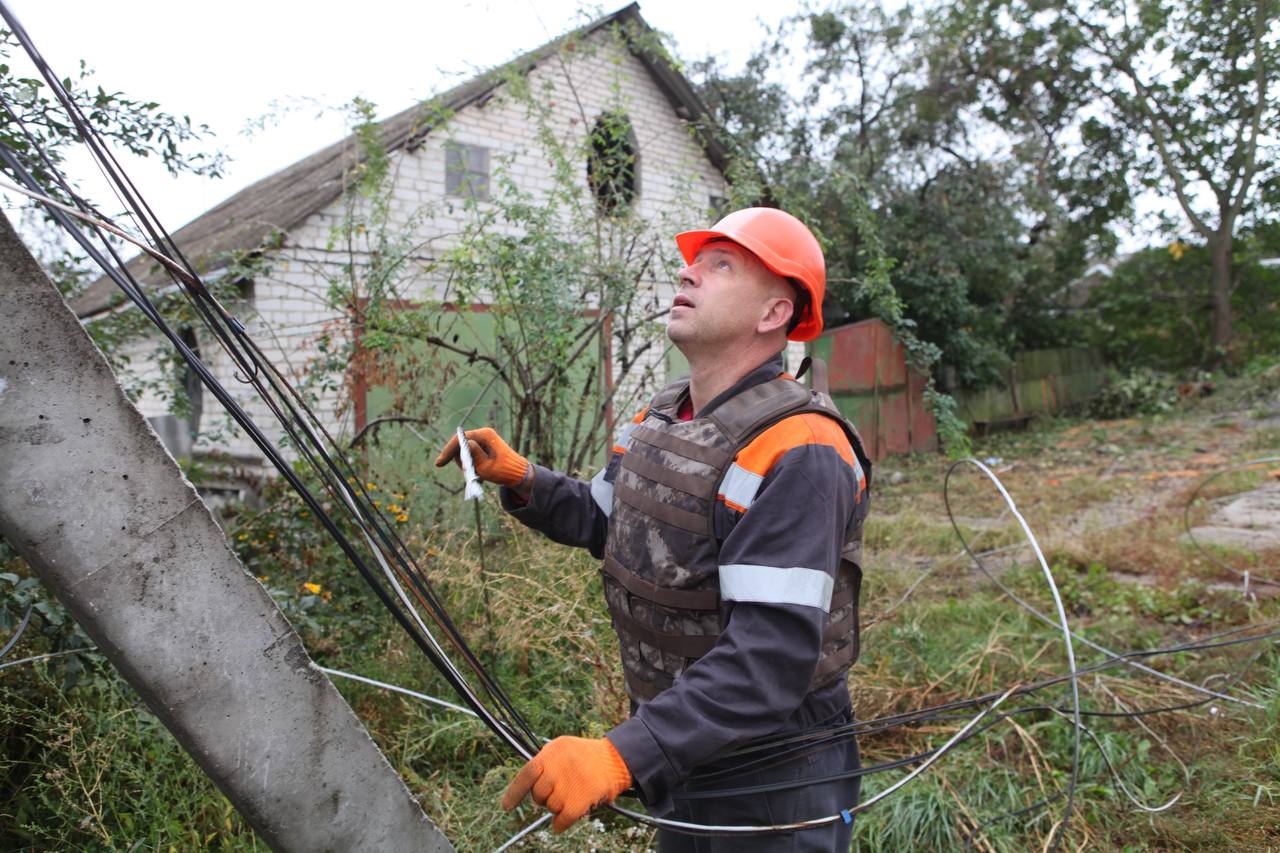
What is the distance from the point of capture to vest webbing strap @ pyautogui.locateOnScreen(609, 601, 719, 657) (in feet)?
6.34

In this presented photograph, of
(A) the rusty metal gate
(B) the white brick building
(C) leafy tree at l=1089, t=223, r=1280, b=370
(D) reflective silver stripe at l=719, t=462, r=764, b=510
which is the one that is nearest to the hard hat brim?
(D) reflective silver stripe at l=719, t=462, r=764, b=510

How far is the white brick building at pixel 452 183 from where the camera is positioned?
584 centimetres

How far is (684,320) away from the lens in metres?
2.04

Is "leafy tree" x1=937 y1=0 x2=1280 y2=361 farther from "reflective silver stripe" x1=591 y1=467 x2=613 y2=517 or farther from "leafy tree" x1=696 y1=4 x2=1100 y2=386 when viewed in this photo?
"reflective silver stripe" x1=591 y1=467 x2=613 y2=517

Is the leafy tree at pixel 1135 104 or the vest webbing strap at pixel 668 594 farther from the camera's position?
the leafy tree at pixel 1135 104

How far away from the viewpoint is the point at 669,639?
1.98m

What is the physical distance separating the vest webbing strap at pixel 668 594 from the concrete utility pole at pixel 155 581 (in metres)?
0.69

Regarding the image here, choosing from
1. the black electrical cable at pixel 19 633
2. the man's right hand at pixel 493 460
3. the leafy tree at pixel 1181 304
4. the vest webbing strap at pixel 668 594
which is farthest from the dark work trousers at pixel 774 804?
the leafy tree at pixel 1181 304

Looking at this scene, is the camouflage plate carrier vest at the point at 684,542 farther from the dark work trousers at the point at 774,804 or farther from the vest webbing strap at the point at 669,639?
the dark work trousers at the point at 774,804

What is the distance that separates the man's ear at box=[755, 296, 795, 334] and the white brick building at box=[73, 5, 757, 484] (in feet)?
10.8

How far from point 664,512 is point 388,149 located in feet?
22.1

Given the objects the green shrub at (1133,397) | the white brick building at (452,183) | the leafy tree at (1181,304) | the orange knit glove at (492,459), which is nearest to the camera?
the orange knit glove at (492,459)

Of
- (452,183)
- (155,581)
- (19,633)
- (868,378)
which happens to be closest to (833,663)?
(155,581)

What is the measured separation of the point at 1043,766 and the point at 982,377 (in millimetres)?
11894
